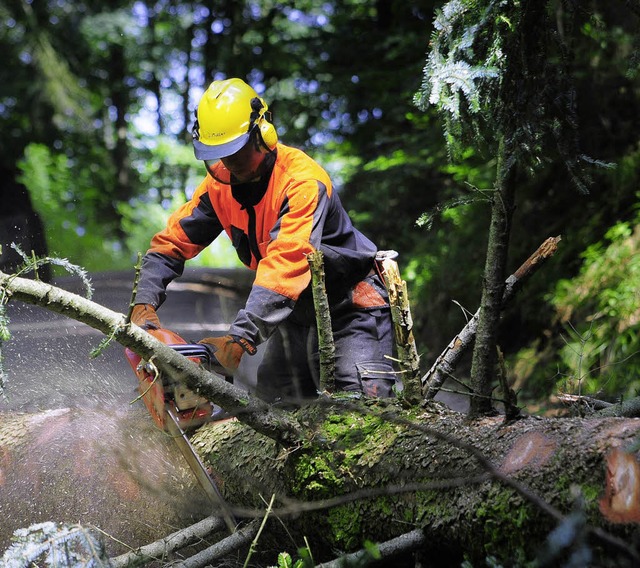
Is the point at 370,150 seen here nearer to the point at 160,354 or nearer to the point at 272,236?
the point at 272,236

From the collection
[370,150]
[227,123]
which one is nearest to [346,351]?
[227,123]

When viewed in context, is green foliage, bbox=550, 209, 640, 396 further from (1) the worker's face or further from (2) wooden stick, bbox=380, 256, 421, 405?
(1) the worker's face

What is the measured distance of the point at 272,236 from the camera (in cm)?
348

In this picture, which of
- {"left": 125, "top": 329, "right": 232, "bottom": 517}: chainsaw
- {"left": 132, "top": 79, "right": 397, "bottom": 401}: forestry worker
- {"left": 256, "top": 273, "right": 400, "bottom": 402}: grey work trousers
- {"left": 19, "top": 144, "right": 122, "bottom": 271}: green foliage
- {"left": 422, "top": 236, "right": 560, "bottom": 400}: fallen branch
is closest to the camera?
{"left": 125, "top": 329, "right": 232, "bottom": 517}: chainsaw

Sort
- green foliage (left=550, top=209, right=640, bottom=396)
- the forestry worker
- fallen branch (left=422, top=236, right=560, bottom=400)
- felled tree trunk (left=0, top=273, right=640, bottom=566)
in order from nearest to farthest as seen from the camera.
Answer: felled tree trunk (left=0, top=273, right=640, bottom=566)
fallen branch (left=422, top=236, right=560, bottom=400)
the forestry worker
green foliage (left=550, top=209, right=640, bottom=396)

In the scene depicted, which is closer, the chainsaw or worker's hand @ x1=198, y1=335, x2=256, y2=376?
the chainsaw

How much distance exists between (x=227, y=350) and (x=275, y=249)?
0.56 meters

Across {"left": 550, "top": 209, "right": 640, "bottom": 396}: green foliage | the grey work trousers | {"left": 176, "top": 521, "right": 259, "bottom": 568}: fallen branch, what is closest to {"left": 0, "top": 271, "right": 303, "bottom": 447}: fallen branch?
{"left": 176, "top": 521, "right": 259, "bottom": 568}: fallen branch

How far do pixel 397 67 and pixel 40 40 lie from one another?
7.83 meters

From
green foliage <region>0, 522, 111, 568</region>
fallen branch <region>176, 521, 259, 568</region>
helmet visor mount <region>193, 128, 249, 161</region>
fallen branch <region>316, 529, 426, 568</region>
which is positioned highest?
helmet visor mount <region>193, 128, 249, 161</region>

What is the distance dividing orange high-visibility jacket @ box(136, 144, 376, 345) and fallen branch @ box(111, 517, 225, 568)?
809 mm

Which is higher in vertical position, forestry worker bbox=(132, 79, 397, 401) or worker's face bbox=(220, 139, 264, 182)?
worker's face bbox=(220, 139, 264, 182)

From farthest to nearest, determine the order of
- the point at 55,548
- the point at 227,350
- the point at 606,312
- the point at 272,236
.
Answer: the point at 606,312
the point at 272,236
the point at 227,350
the point at 55,548

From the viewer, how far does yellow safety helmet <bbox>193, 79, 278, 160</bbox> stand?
139 inches
